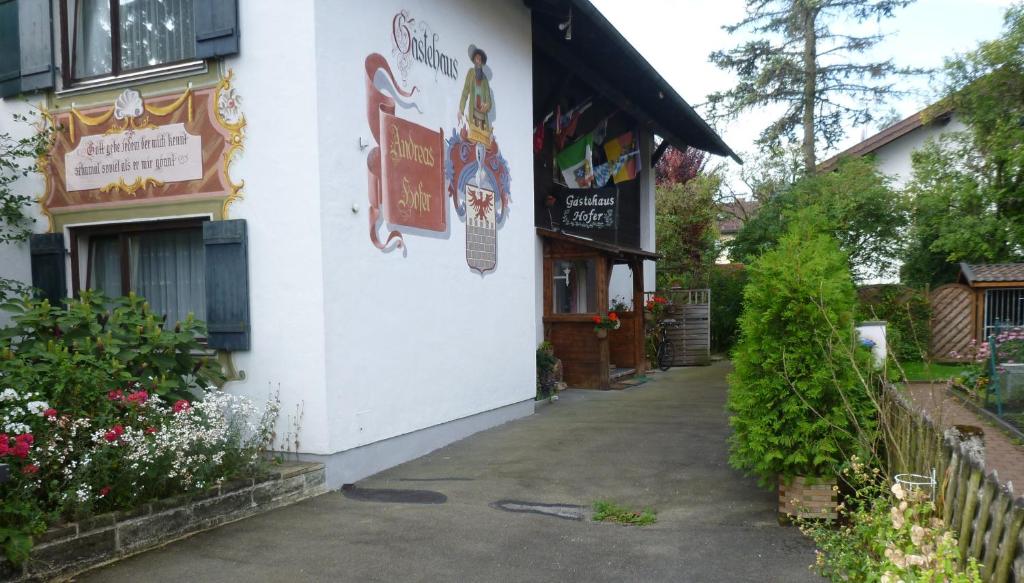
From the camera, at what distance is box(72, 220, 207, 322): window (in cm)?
736

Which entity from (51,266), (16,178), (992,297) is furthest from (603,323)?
(992,297)

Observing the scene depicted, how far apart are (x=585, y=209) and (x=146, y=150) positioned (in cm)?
775

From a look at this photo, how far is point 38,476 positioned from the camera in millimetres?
4566

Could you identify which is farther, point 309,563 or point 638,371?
point 638,371

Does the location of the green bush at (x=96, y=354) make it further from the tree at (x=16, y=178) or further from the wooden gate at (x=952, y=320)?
the wooden gate at (x=952, y=320)

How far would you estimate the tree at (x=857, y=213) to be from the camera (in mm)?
18016

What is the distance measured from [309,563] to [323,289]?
7.80ft

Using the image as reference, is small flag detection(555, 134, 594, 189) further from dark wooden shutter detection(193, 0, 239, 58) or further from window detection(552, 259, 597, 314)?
dark wooden shutter detection(193, 0, 239, 58)

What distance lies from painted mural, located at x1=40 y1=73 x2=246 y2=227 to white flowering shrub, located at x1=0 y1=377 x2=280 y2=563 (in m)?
2.14

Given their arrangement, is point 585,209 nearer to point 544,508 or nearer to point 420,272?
point 420,272

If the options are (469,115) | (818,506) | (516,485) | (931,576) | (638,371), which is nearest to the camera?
(931,576)

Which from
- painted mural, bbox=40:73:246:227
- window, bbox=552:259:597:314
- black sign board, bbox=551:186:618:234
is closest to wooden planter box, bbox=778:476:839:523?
painted mural, bbox=40:73:246:227

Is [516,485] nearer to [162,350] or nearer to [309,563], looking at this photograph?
[309,563]

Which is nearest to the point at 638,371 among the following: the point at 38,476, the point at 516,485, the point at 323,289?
the point at 516,485
